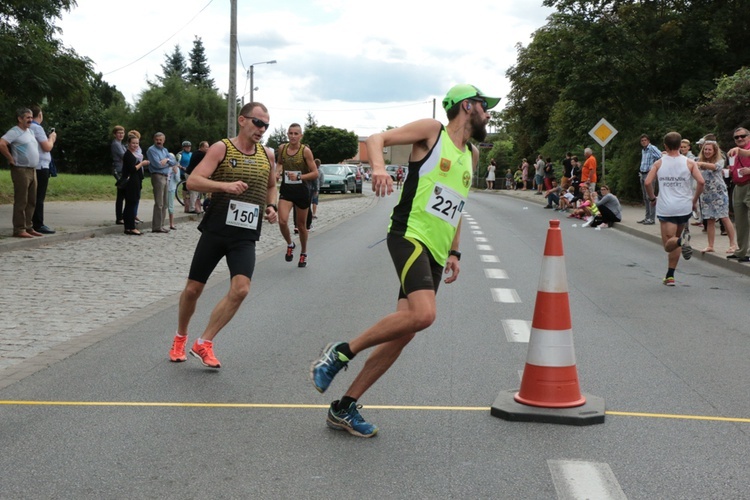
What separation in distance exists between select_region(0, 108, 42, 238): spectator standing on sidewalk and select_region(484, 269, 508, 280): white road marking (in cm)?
729

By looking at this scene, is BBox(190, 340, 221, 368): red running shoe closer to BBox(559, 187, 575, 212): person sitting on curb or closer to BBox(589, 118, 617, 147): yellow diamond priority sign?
BBox(559, 187, 575, 212): person sitting on curb

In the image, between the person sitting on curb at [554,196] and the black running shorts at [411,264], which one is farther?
the person sitting on curb at [554,196]

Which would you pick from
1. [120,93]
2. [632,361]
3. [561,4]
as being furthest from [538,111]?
[632,361]

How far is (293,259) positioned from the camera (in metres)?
14.3

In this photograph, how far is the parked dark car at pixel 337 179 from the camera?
48.8 meters

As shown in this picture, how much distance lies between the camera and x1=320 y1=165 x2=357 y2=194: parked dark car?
160ft

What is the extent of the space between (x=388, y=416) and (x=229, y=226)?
78.7 inches

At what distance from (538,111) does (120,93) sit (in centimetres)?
5437

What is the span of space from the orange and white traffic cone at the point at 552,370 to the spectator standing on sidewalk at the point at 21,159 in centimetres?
1107

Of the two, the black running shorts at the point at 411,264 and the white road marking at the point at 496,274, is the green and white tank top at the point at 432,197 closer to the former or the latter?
the black running shorts at the point at 411,264

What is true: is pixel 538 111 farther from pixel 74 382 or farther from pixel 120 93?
pixel 74 382

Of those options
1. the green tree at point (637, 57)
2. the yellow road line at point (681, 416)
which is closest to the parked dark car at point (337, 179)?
the green tree at point (637, 57)

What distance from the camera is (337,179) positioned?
161 feet

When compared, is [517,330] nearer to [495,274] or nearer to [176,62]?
[495,274]
